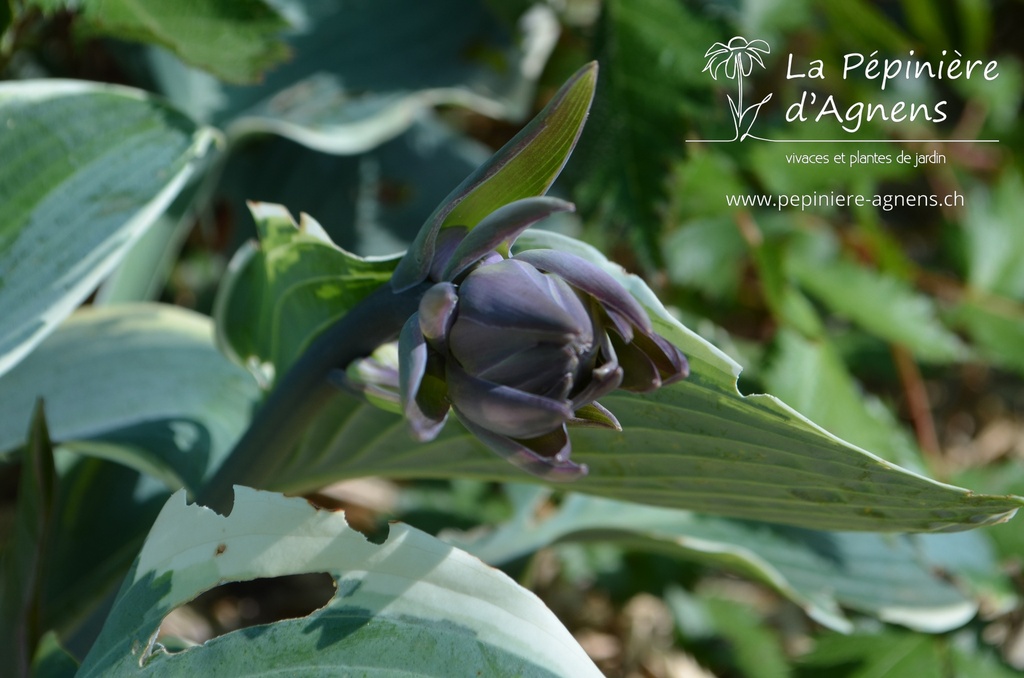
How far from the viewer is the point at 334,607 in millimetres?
458

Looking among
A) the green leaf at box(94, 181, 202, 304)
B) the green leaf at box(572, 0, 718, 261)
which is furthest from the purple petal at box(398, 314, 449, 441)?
the green leaf at box(94, 181, 202, 304)

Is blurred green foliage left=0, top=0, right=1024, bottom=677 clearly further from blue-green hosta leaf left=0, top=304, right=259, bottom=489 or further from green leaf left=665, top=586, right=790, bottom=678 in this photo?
blue-green hosta leaf left=0, top=304, right=259, bottom=489

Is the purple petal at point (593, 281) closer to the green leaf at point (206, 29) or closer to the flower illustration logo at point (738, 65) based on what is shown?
the green leaf at point (206, 29)

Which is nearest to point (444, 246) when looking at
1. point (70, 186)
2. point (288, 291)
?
point (288, 291)

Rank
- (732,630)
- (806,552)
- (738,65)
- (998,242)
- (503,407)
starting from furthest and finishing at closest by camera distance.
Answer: (998,242) → (732,630) → (738,65) → (806,552) → (503,407)

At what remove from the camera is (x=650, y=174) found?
2.92ft

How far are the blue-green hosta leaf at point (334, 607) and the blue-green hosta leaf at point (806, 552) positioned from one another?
0.31 metres

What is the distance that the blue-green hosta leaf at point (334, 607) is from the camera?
1.44 ft

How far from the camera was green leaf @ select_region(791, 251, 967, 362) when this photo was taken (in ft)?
3.50

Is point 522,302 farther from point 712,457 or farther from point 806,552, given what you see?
point 806,552

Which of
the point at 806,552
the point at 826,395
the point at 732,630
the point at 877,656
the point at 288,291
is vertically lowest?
the point at 732,630

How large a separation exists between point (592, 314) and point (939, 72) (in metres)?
1.36

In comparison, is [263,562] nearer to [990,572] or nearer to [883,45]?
[990,572]

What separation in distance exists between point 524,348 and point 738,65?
0.77 m
